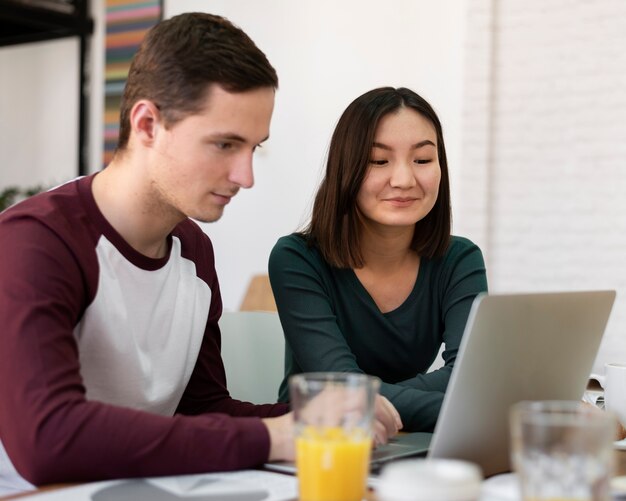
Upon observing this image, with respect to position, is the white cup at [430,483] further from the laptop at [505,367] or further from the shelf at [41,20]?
the shelf at [41,20]

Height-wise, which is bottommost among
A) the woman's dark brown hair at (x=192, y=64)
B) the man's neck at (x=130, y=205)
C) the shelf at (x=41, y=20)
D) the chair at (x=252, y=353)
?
the chair at (x=252, y=353)

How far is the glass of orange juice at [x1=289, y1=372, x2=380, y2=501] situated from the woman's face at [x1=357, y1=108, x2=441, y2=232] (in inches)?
32.5

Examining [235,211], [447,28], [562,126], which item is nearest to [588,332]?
[562,126]

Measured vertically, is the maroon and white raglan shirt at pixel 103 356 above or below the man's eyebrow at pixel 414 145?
below

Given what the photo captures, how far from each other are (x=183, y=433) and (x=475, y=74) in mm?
3020

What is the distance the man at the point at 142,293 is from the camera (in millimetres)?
932

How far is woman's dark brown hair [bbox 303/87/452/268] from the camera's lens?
1597mm

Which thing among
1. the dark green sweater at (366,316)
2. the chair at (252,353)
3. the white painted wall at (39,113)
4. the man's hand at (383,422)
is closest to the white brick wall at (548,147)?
the dark green sweater at (366,316)

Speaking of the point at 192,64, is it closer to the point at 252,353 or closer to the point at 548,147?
the point at 252,353

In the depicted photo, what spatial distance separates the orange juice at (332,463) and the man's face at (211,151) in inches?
18.8

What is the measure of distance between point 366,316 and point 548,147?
2217mm

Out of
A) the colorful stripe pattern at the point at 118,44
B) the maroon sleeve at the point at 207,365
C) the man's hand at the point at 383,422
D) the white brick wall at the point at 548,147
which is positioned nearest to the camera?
the man's hand at the point at 383,422

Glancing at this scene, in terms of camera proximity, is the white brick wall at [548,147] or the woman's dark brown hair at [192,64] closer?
the woman's dark brown hair at [192,64]

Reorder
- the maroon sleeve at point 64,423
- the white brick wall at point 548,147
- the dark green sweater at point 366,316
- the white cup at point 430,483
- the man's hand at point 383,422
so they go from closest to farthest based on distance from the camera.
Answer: the white cup at point 430,483, the maroon sleeve at point 64,423, the man's hand at point 383,422, the dark green sweater at point 366,316, the white brick wall at point 548,147
